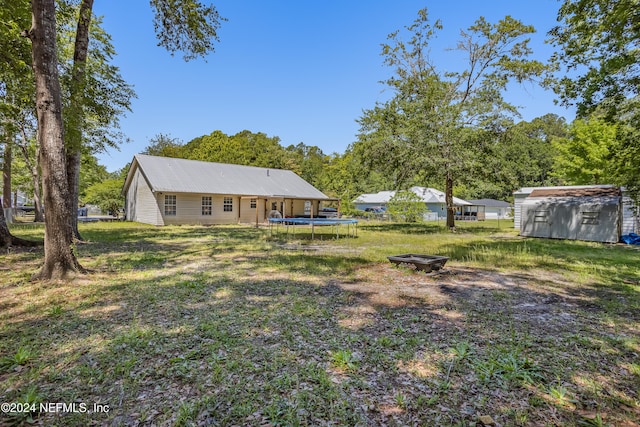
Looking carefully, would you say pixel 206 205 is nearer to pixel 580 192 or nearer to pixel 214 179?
pixel 214 179

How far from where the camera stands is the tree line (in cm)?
572

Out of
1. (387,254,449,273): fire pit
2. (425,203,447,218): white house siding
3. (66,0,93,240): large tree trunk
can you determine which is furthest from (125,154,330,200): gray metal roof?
(425,203,447,218): white house siding

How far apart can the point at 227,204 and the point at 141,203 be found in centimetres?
591

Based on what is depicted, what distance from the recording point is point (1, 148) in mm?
20719

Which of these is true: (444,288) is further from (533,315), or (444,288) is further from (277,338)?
(277,338)

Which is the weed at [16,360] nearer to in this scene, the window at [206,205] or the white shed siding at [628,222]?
the window at [206,205]

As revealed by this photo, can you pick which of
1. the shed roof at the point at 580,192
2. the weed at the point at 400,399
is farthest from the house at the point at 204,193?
the weed at the point at 400,399

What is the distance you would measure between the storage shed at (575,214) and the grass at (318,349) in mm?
10624

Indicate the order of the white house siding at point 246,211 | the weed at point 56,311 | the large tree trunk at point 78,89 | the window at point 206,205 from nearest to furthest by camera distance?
the weed at point 56,311 → the large tree trunk at point 78,89 → the window at point 206,205 → the white house siding at point 246,211

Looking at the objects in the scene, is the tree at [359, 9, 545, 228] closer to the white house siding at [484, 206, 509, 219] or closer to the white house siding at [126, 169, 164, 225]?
the white house siding at [126, 169, 164, 225]

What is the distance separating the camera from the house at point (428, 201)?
38.4 meters

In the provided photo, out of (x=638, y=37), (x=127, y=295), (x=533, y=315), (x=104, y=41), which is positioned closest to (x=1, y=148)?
(x=104, y=41)

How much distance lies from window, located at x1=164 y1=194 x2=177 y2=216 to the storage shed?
69.7ft

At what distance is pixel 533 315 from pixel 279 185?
23.8 metres
